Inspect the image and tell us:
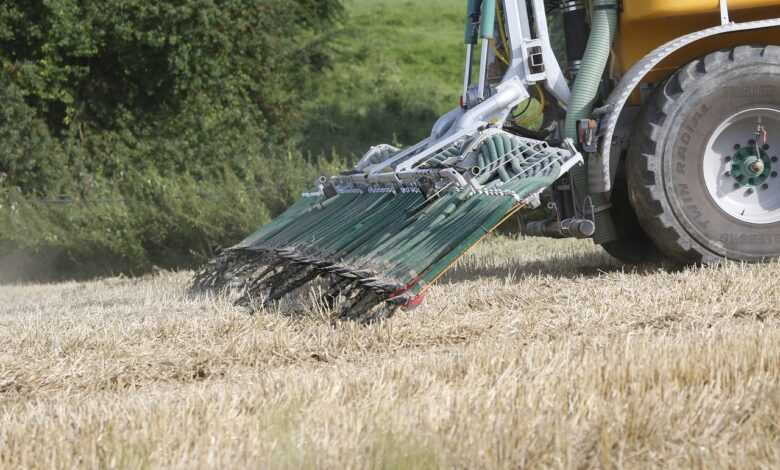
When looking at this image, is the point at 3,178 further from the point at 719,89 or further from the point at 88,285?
the point at 719,89

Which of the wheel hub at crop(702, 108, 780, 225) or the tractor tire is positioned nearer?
the tractor tire

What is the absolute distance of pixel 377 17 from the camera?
28.5 m

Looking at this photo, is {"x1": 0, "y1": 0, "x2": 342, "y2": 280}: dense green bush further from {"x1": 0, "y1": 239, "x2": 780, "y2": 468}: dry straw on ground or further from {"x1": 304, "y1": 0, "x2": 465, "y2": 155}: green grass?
{"x1": 0, "y1": 239, "x2": 780, "y2": 468}: dry straw on ground

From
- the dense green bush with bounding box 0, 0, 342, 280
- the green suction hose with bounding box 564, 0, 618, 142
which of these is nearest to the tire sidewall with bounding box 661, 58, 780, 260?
the green suction hose with bounding box 564, 0, 618, 142

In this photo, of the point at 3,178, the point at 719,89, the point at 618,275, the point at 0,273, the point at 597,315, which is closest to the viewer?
the point at 597,315

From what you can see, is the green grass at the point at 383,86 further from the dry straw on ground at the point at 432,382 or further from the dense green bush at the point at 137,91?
the dry straw on ground at the point at 432,382

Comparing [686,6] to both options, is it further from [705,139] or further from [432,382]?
[432,382]

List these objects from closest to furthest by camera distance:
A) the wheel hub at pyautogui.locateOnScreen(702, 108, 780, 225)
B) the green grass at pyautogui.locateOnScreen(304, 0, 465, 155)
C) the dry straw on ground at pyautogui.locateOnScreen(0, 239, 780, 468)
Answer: the dry straw on ground at pyautogui.locateOnScreen(0, 239, 780, 468) < the wheel hub at pyautogui.locateOnScreen(702, 108, 780, 225) < the green grass at pyautogui.locateOnScreen(304, 0, 465, 155)

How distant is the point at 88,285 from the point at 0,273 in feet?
8.76

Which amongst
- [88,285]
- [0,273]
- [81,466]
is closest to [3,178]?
[0,273]

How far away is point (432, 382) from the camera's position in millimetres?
3506

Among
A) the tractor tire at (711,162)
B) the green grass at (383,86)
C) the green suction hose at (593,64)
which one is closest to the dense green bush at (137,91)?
the green grass at (383,86)

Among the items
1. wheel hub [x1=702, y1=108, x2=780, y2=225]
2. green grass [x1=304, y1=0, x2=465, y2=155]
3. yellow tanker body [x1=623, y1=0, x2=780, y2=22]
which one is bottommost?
green grass [x1=304, y1=0, x2=465, y2=155]

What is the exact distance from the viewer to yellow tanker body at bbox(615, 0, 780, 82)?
6129 millimetres
